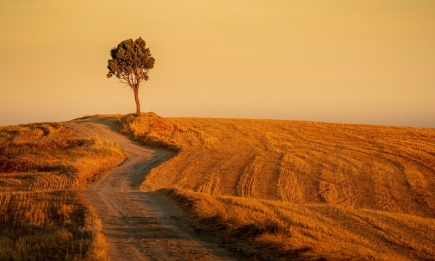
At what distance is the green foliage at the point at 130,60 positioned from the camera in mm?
66250

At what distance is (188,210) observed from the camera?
2175 cm

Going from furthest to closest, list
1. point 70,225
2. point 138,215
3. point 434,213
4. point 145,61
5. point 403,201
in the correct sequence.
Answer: point 145,61 → point 403,201 → point 434,213 → point 138,215 → point 70,225

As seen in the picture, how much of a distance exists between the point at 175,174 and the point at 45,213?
15872 millimetres

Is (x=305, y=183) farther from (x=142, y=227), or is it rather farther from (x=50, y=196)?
(x=142, y=227)

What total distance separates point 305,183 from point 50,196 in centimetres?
1773

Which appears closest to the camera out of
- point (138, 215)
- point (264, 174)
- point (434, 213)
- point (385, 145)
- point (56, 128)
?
point (138, 215)

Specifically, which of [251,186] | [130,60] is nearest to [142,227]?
[251,186]

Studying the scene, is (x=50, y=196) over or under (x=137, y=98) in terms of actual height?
under

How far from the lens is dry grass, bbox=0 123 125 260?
53.3 ft

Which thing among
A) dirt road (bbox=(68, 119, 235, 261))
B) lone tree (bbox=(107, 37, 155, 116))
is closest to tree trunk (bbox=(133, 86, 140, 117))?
lone tree (bbox=(107, 37, 155, 116))

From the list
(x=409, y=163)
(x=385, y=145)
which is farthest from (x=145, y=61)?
(x=409, y=163)

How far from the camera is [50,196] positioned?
86.6ft

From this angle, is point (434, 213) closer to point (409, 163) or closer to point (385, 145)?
point (409, 163)

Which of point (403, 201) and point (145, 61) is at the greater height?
point (145, 61)
